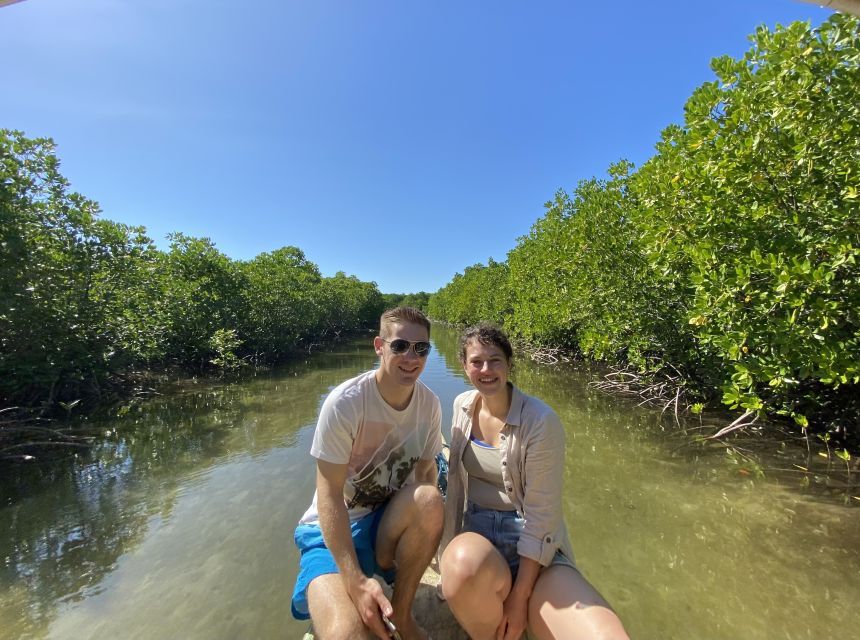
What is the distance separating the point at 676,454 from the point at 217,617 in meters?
6.03

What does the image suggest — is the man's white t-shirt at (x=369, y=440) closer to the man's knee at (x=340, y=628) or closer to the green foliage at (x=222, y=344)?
the man's knee at (x=340, y=628)

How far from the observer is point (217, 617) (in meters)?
2.91

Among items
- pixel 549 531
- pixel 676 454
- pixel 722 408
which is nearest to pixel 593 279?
pixel 722 408

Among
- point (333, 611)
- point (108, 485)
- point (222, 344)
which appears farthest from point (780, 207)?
point (222, 344)

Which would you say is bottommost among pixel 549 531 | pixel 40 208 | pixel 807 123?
pixel 549 531

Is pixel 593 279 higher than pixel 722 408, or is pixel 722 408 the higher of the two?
pixel 593 279

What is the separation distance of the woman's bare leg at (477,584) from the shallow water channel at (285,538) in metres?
1.56

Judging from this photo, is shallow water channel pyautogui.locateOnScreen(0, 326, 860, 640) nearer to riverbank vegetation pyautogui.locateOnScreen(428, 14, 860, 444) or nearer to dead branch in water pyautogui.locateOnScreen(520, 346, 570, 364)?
riverbank vegetation pyautogui.locateOnScreen(428, 14, 860, 444)

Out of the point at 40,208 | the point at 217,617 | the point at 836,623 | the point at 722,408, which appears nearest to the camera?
the point at 836,623

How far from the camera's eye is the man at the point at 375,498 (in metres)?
1.79

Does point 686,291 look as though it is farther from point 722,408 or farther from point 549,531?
point 549,531

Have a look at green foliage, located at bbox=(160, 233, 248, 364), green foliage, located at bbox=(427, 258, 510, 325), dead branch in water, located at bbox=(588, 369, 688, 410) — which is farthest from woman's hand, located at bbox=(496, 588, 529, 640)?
green foliage, located at bbox=(427, 258, 510, 325)

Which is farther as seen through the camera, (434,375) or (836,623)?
(434,375)

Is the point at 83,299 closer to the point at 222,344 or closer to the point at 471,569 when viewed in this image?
the point at 222,344
